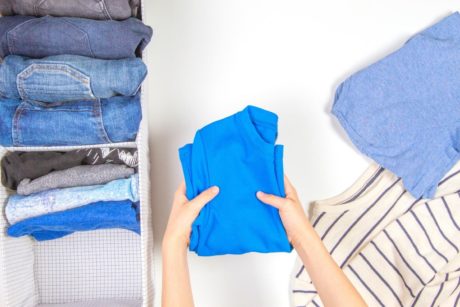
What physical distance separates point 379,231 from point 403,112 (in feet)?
1.30

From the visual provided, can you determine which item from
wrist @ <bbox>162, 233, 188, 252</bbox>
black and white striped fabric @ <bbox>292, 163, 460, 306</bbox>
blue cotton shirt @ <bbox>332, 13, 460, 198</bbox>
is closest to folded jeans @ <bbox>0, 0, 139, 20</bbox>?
wrist @ <bbox>162, 233, 188, 252</bbox>

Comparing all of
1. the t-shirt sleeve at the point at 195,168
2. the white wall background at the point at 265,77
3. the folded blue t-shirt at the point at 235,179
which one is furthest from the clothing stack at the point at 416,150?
the t-shirt sleeve at the point at 195,168

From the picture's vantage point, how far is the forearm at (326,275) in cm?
100

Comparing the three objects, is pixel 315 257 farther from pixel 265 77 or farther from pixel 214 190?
pixel 265 77

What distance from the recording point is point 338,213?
1461mm

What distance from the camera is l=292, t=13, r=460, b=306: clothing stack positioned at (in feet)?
4.47

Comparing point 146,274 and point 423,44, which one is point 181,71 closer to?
point 146,274

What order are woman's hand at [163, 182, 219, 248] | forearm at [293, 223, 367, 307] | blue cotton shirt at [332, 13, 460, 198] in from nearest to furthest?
1. forearm at [293, 223, 367, 307]
2. woman's hand at [163, 182, 219, 248]
3. blue cotton shirt at [332, 13, 460, 198]

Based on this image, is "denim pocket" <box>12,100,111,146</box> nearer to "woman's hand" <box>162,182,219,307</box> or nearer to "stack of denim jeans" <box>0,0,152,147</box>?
"stack of denim jeans" <box>0,0,152,147</box>

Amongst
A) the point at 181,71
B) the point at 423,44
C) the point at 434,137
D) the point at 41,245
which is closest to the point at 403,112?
the point at 434,137

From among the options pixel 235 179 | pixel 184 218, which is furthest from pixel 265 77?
pixel 184 218

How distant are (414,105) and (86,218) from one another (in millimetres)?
1050

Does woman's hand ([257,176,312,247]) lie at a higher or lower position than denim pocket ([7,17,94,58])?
lower

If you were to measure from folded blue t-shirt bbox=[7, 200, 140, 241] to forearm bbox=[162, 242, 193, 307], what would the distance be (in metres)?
0.18
